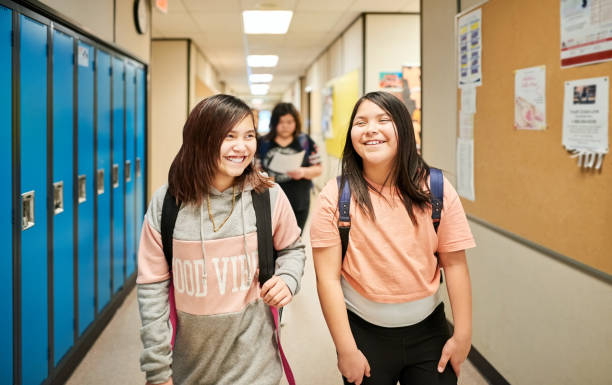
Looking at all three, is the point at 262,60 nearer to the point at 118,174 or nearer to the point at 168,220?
the point at 118,174

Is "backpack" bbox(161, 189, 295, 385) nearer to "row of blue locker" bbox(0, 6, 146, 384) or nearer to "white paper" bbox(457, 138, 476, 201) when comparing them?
"row of blue locker" bbox(0, 6, 146, 384)

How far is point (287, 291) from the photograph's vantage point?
1.26 m

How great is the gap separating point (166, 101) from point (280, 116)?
4.55 metres

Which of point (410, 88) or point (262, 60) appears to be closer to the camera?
point (410, 88)

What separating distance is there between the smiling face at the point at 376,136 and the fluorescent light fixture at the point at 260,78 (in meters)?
12.5

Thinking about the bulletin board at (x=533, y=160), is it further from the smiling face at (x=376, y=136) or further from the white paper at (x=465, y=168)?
the smiling face at (x=376, y=136)

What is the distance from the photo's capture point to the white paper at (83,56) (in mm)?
2756

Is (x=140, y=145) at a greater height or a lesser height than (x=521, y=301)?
greater

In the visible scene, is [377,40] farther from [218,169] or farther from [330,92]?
[218,169]

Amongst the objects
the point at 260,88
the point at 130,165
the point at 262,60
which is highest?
the point at 260,88

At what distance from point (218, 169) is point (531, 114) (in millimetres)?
1449

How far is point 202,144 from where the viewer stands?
1285mm

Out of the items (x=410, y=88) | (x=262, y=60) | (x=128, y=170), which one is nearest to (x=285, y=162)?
(x=128, y=170)

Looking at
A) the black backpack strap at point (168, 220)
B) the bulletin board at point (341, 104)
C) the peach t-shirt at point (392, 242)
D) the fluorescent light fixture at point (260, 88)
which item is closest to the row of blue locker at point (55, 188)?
the black backpack strap at point (168, 220)
